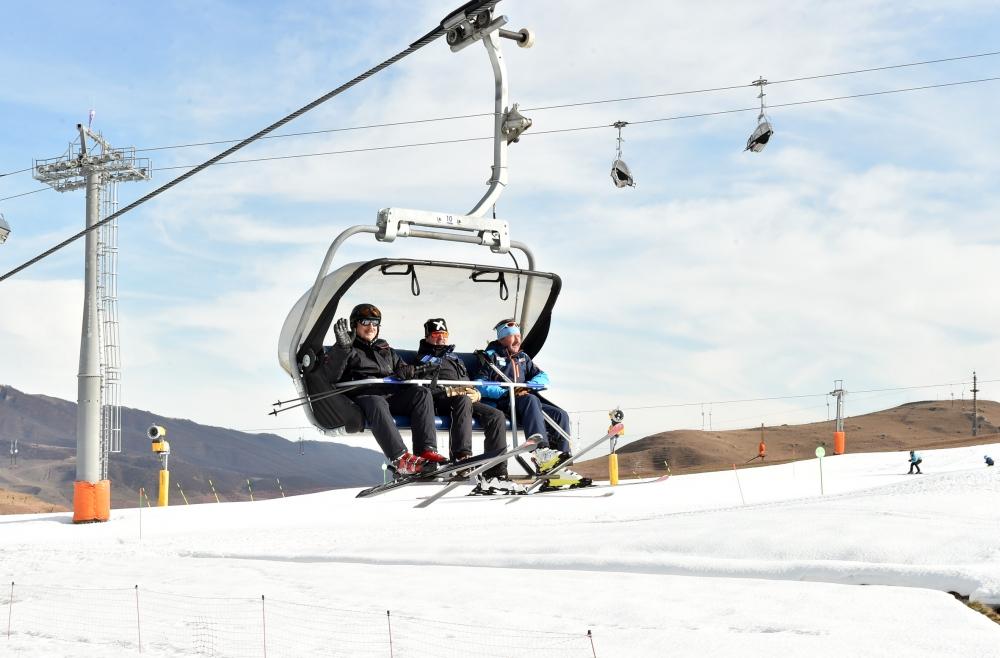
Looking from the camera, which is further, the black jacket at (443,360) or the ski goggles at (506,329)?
the ski goggles at (506,329)

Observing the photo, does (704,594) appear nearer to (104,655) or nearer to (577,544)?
(577,544)

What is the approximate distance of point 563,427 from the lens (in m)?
10.4

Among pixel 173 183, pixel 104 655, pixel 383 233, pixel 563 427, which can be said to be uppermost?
pixel 173 183

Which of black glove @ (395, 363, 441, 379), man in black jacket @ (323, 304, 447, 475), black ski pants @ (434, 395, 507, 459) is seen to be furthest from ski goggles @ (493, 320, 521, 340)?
man in black jacket @ (323, 304, 447, 475)

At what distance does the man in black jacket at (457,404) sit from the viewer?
9602 millimetres

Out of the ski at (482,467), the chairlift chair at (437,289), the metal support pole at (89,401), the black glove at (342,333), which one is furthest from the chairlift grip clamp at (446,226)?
the metal support pole at (89,401)

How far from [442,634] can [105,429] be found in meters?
15.2

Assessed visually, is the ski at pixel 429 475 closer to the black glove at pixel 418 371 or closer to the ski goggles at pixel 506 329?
the black glove at pixel 418 371

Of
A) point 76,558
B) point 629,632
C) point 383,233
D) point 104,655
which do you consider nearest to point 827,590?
point 629,632

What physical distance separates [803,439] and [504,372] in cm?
4796

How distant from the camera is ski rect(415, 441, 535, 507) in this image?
28.4ft

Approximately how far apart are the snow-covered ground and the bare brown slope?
25135 mm

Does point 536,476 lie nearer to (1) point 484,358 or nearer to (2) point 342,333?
(1) point 484,358

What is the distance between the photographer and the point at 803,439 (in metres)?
54.8
